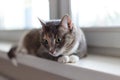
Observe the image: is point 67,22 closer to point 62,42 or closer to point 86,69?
point 62,42

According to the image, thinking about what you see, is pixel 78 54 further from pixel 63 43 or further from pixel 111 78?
pixel 111 78

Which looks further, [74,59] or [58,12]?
[58,12]

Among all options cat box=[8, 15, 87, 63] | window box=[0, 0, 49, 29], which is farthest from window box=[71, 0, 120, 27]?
window box=[0, 0, 49, 29]

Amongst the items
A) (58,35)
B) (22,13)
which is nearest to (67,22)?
(58,35)

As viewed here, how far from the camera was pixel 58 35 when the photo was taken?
0.76m

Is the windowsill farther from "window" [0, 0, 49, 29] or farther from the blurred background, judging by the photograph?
"window" [0, 0, 49, 29]

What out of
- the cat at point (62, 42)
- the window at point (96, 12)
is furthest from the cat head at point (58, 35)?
the window at point (96, 12)

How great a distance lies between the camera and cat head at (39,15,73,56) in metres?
0.76

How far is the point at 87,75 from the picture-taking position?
0.64m

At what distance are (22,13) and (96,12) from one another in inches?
26.1

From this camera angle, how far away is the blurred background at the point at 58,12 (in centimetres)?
90

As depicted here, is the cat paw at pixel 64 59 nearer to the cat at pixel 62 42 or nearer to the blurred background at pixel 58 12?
the cat at pixel 62 42

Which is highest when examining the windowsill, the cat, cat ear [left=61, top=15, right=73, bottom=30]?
cat ear [left=61, top=15, right=73, bottom=30]

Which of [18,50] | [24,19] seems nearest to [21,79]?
[18,50]
